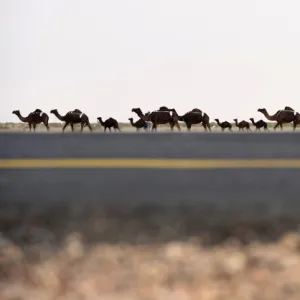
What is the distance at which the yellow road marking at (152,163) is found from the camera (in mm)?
6156

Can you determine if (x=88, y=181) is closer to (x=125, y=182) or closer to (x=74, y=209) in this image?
(x=125, y=182)

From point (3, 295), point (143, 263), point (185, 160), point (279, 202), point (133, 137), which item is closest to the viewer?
point (3, 295)

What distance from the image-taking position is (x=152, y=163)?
629cm

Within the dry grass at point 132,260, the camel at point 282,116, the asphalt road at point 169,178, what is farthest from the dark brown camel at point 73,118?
the dry grass at point 132,260

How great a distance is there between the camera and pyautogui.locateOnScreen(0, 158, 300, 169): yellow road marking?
616 centimetres

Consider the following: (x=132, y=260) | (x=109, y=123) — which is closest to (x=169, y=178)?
(x=132, y=260)

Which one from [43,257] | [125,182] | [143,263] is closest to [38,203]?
[125,182]

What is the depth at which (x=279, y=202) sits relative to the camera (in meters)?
5.20

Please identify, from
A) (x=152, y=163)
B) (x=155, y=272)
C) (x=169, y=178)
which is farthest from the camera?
(x=152, y=163)

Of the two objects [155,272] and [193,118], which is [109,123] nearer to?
[193,118]

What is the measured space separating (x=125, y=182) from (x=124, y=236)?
1.46 meters

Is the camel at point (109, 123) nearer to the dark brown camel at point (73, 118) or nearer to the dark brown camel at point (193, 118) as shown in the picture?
the dark brown camel at point (73, 118)

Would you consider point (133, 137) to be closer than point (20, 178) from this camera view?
No

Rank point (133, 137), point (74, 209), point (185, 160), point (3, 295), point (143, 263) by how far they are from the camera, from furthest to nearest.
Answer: point (133, 137)
point (185, 160)
point (74, 209)
point (143, 263)
point (3, 295)
